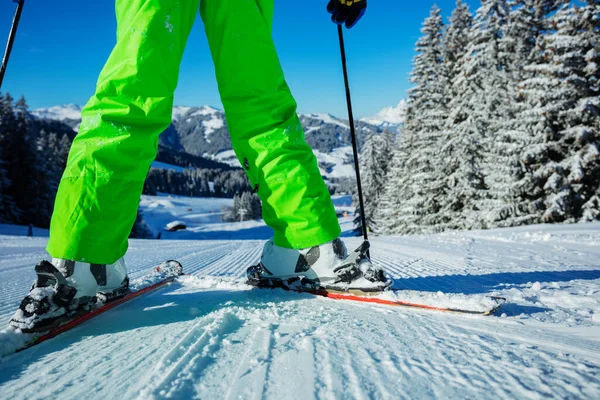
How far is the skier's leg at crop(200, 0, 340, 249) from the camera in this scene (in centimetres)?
132

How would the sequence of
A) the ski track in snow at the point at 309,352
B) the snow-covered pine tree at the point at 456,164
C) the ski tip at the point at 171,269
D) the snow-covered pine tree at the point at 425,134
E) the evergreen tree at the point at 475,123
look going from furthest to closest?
the snow-covered pine tree at the point at 425,134 → the snow-covered pine tree at the point at 456,164 → the evergreen tree at the point at 475,123 → the ski tip at the point at 171,269 → the ski track in snow at the point at 309,352

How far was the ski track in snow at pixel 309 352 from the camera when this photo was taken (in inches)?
24.4

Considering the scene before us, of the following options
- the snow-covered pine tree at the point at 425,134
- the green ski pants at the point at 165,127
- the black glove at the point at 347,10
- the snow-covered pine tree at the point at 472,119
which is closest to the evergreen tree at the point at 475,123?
the snow-covered pine tree at the point at 472,119

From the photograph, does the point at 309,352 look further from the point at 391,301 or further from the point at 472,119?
the point at 472,119

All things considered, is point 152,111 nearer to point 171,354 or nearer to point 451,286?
point 171,354

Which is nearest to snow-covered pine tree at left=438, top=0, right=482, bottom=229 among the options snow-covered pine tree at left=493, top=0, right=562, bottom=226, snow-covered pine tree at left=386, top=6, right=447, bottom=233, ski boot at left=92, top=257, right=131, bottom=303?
snow-covered pine tree at left=386, top=6, right=447, bottom=233

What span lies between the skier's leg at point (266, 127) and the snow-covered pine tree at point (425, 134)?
1588cm

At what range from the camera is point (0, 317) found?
1156 mm

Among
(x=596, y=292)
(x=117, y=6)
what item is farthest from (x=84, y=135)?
(x=596, y=292)

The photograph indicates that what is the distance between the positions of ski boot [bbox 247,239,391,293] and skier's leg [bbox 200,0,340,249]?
0.05 meters

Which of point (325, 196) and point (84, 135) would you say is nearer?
point (84, 135)

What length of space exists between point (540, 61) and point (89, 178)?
1542cm

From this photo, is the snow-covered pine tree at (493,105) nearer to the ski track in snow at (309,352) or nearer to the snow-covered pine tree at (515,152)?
the snow-covered pine tree at (515,152)

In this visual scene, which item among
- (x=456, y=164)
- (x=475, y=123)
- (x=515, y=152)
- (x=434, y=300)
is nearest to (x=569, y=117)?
(x=515, y=152)
